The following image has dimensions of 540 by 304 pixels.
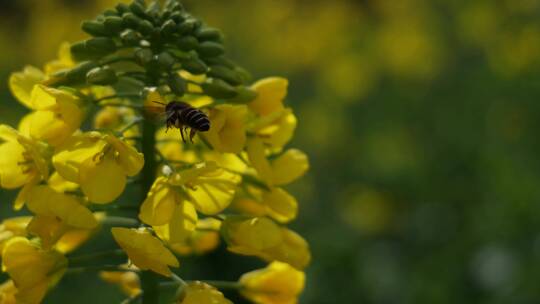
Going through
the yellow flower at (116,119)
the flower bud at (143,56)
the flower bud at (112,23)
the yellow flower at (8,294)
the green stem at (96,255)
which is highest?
the flower bud at (112,23)

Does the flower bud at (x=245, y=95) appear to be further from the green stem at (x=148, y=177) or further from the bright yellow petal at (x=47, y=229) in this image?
the bright yellow petal at (x=47, y=229)

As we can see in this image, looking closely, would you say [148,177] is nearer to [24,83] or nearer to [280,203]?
[280,203]

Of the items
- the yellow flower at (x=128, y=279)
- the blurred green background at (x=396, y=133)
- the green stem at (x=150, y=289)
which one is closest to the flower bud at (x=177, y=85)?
the green stem at (x=150, y=289)

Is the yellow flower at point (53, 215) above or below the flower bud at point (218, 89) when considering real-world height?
below

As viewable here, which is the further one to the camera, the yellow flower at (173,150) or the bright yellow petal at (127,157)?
the yellow flower at (173,150)

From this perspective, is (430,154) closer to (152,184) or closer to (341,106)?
(341,106)

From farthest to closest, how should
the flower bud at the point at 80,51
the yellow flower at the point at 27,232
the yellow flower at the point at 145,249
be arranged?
1. the flower bud at the point at 80,51
2. the yellow flower at the point at 27,232
3. the yellow flower at the point at 145,249

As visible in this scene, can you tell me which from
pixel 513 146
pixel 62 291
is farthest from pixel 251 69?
pixel 62 291
